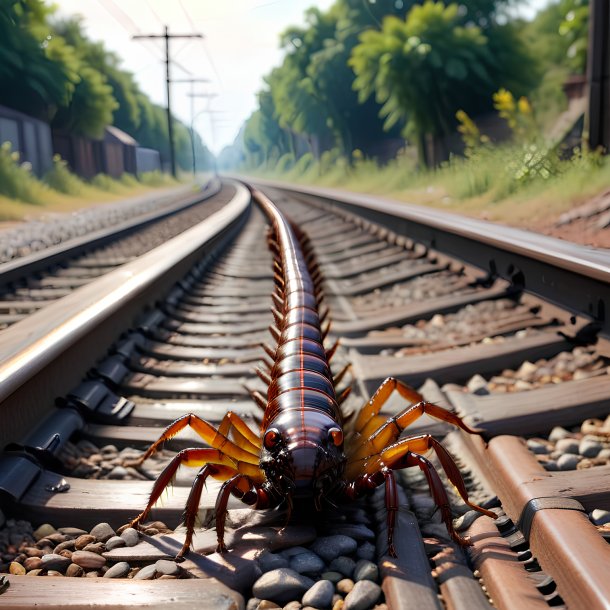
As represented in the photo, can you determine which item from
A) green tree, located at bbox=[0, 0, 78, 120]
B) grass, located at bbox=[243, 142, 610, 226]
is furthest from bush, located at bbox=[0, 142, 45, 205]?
grass, located at bbox=[243, 142, 610, 226]

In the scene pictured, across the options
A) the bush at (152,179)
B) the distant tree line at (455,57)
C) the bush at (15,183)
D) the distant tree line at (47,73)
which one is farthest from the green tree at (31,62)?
the bush at (152,179)

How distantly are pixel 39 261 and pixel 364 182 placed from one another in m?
32.0

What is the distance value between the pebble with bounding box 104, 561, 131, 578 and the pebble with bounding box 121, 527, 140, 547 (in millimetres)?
146

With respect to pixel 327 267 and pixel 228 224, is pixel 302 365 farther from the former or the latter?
pixel 228 224

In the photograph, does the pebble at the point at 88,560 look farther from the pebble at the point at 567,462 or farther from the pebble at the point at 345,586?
the pebble at the point at 567,462

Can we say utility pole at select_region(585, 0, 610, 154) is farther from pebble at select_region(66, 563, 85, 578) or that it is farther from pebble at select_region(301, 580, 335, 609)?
pebble at select_region(66, 563, 85, 578)

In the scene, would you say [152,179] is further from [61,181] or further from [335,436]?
[335,436]

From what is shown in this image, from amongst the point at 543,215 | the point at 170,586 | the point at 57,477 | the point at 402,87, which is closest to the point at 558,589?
the point at 170,586

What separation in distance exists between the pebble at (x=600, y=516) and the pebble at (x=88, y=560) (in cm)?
156

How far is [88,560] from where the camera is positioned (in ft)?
7.59

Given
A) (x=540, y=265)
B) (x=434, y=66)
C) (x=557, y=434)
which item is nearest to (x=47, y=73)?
→ (x=434, y=66)

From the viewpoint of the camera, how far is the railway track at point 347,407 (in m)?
2.09

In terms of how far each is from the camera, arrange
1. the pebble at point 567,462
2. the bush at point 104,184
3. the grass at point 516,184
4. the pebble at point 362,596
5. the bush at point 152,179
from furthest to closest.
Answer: the bush at point 152,179
the bush at point 104,184
the grass at point 516,184
the pebble at point 567,462
the pebble at point 362,596

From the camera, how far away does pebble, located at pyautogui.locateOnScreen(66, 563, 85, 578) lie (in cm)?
226
